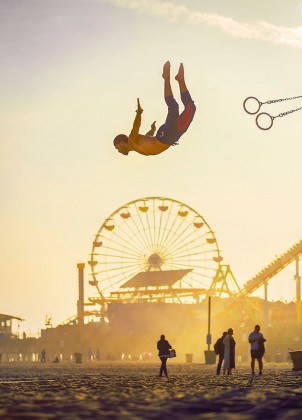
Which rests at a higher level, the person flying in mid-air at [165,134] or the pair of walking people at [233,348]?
the person flying in mid-air at [165,134]

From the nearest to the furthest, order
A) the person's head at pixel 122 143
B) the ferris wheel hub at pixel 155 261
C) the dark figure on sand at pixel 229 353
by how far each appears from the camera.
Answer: the person's head at pixel 122 143, the dark figure on sand at pixel 229 353, the ferris wheel hub at pixel 155 261

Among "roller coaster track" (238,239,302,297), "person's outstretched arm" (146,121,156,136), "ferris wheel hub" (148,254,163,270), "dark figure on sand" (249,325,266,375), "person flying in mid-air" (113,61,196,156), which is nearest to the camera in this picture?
"person flying in mid-air" (113,61,196,156)

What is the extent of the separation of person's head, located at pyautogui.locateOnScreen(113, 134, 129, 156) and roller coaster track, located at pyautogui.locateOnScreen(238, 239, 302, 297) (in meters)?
99.2

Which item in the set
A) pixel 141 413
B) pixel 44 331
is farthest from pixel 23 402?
pixel 44 331

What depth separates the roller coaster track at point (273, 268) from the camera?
404ft

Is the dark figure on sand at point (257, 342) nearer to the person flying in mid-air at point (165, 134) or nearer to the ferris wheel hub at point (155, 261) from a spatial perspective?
the person flying in mid-air at point (165, 134)

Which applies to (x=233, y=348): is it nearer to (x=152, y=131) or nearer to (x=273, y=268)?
(x=152, y=131)

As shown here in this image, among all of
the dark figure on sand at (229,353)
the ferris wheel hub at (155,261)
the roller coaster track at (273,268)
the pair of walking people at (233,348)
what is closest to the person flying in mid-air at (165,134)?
the pair of walking people at (233,348)

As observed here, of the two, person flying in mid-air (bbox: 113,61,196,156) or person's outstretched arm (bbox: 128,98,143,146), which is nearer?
person's outstretched arm (bbox: 128,98,143,146)

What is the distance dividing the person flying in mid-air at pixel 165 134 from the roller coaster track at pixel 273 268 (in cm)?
9862

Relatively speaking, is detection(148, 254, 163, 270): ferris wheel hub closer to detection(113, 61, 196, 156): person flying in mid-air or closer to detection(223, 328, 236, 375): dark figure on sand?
detection(223, 328, 236, 375): dark figure on sand

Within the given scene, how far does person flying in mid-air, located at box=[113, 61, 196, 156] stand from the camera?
24.0 meters

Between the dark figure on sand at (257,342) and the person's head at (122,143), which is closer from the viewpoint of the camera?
the person's head at (122,143)

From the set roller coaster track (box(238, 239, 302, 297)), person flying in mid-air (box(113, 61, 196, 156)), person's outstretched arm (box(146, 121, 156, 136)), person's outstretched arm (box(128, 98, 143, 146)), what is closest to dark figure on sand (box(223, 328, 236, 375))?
person's outstretched arm (box(146, 121, 156, 136))
